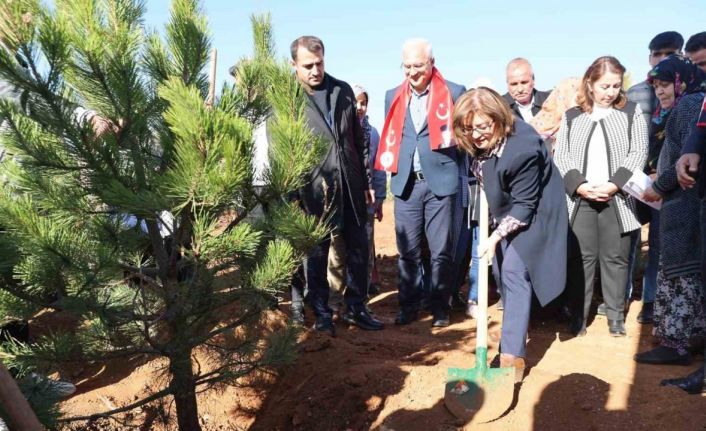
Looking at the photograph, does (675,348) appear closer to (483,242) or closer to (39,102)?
(483,242)

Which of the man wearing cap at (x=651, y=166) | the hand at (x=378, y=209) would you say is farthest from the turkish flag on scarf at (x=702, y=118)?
the hand at (x=378, y=209)

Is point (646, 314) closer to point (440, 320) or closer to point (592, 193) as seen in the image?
point (592, 193)

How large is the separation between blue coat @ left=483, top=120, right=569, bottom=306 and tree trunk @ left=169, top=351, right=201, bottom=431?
164cm

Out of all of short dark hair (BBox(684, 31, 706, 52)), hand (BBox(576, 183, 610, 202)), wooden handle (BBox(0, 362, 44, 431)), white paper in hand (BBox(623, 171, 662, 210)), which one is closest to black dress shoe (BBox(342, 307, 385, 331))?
hand (BBox(576, 183, 610, 202))

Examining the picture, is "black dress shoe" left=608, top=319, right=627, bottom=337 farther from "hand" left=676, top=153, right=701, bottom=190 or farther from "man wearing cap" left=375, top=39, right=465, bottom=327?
"hand" left=676, top=153, right=701, bottom=190

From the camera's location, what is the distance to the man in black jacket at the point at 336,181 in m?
3.87

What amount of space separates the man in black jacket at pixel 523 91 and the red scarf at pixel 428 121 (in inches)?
19.7

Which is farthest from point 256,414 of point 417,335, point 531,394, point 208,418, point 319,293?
point 531,394

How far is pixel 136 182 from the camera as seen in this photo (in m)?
2.49

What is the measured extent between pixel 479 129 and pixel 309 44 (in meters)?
1.21

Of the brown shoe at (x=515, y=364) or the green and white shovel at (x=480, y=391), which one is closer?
the green and white shovel at (x=480, y=391)

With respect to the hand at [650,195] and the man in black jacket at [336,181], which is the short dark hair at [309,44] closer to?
the man in black jacket at [336,181]

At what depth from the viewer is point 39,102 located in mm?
2301

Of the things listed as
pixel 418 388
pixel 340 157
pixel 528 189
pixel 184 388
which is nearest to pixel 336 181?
pixel 340 157
